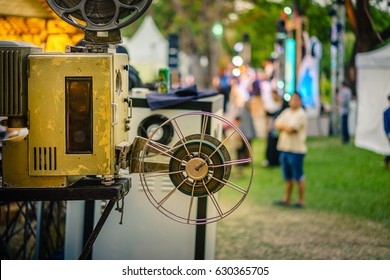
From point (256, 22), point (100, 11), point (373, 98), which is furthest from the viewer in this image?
point (256, 22)

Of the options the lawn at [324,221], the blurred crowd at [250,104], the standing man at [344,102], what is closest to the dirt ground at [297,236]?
the lawn at [324,221]

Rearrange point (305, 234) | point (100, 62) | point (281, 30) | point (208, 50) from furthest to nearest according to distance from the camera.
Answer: point (208, 50) < point (281, 30) < point (305, 234) < point (100, 62)

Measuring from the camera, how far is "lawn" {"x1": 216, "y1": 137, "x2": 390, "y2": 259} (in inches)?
241

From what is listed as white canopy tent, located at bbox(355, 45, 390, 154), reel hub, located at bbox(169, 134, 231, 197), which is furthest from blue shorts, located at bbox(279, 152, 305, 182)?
reel hub, located at bbox(169, 134, 231, 197)

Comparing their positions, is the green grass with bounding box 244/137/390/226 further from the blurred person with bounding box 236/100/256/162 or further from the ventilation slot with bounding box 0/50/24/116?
the ventilation slot with bounding box 0/50/24/116

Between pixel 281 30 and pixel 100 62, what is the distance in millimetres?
11863

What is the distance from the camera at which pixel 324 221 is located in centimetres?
764

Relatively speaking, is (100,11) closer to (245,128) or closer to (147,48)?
(245,128)

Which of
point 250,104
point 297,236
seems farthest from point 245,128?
point 297,236

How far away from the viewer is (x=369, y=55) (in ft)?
24.0

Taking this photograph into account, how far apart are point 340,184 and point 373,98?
2033 millimetres

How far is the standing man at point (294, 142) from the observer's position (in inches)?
330
